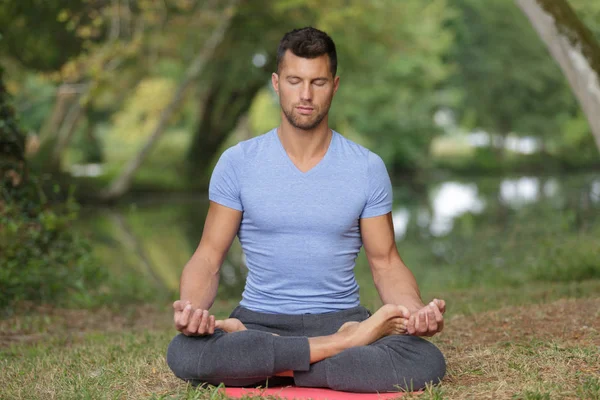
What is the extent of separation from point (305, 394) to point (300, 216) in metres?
0.85

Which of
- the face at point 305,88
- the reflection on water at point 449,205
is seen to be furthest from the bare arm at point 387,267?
the reflection on water at point 449,205

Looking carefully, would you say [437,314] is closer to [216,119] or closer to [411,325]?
[411,325]

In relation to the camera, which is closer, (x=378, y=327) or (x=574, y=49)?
(x=378, y=327)

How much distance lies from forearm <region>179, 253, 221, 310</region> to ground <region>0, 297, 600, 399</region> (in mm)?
409

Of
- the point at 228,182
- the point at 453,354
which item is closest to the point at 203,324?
the point at 228,182

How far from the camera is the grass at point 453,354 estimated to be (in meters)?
3.74

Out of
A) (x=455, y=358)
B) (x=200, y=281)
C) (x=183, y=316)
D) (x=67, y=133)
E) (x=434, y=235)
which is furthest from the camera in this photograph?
(x=67, y=133)

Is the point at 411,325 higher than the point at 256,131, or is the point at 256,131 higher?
the point at 411,325

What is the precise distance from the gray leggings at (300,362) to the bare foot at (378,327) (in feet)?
0.14

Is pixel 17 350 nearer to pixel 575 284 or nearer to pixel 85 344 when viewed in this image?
pixel 85 344

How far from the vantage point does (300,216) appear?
406 cm

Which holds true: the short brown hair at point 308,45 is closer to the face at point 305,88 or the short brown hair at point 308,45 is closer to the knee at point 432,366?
the face at point 305,88

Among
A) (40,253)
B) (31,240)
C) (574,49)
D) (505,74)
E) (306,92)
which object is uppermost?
(505,74)

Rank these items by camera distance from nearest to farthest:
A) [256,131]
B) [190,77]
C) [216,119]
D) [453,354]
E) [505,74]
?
[453,354]
[190,77]
[216,119]
[505,74]
[256,131]
